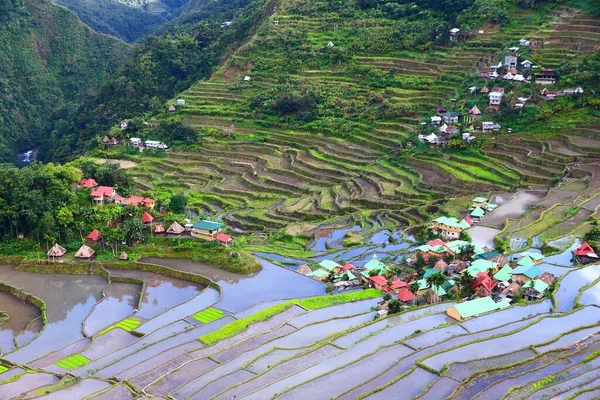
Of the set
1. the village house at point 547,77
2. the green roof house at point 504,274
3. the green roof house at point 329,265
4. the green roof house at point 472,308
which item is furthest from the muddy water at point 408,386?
the village house at point 547,77

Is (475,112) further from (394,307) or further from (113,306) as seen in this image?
(113,306)

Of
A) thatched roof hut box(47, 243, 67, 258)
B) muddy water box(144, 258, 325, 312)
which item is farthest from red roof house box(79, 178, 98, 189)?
muddy water box(144, 258, 325, 312)

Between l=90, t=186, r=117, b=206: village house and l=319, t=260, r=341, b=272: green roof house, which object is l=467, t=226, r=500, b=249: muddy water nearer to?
l=319, t=260, r=341, b=272: green roof house

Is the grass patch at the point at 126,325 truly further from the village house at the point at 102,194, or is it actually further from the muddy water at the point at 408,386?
the muddy water at the point at 408,386

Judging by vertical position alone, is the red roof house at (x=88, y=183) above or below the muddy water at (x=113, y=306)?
above

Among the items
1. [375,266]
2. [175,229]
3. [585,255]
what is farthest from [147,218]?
[585,255]

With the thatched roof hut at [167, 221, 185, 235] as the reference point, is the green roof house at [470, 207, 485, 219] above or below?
below
